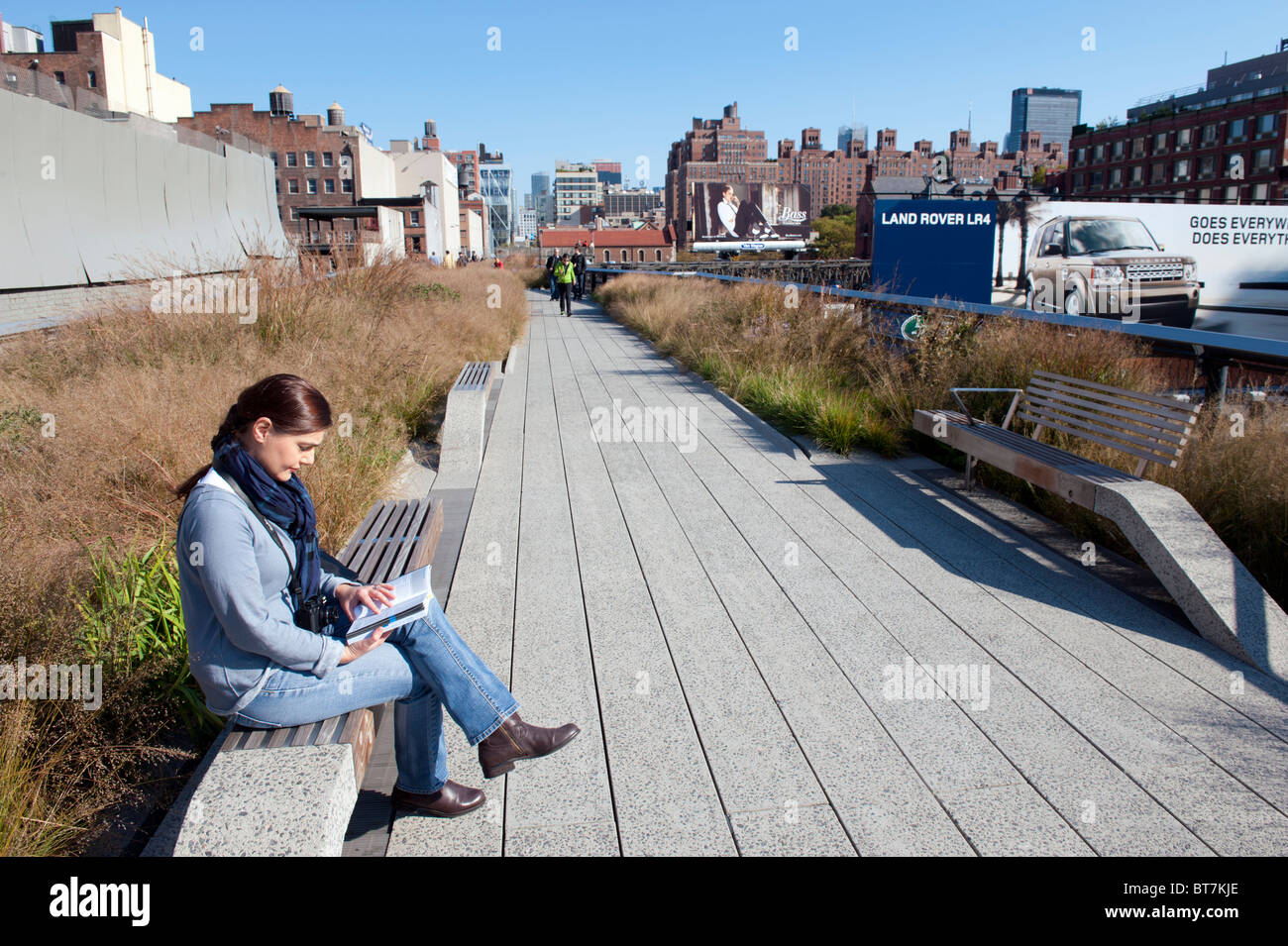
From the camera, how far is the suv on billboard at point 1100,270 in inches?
899

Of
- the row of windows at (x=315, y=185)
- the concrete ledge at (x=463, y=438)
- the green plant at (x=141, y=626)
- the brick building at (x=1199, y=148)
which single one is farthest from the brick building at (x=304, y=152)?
the green plant at (x=141, y=626)

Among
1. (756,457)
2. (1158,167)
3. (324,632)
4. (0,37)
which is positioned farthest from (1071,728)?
(1158,167)

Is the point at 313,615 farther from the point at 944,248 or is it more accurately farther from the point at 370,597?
the point at 944,248

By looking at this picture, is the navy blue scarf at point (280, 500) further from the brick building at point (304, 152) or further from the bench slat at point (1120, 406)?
the brick building at point (304, 152)

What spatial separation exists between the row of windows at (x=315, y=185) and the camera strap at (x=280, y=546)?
83.4 meters

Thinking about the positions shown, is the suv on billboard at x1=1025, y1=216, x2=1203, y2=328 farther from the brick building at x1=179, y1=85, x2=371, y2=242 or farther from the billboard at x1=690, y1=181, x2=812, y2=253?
the billboard at x1=690, y1=181, x2=812, y2=253

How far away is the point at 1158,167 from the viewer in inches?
3543

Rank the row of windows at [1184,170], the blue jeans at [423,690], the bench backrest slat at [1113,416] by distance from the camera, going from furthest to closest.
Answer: the row of windows at [1184,170] → the bench backrest slat at [1113,416] → the blue jeans at [423,690]

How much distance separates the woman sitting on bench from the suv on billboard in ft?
74.5

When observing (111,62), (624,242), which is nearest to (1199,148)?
(624,242)

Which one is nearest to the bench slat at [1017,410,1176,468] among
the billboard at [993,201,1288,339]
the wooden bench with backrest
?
the wooden bench with backrest

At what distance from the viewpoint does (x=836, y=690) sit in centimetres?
365
